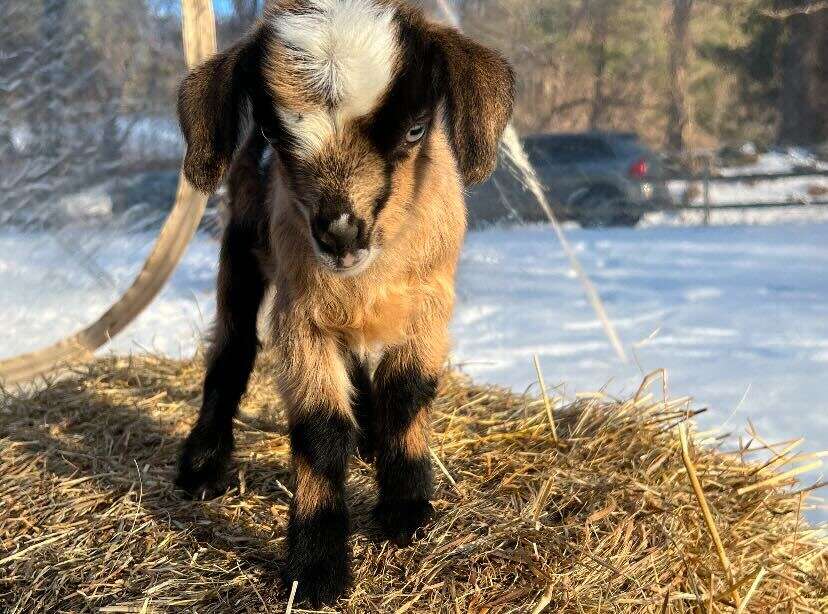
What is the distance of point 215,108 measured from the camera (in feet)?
6.72

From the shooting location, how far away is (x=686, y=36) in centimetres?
881

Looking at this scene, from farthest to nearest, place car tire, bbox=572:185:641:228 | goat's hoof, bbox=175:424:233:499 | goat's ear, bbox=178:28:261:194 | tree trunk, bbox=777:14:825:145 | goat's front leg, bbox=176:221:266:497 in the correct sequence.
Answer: tree trunk, bbox=777:14:825:145, car tire, bbox=572:185:641:228, goat's front leg, bbox=176:221:266:497, goat's hoof, bbox=175:424:233:499, goat's ear, bbox=178:28:261:194

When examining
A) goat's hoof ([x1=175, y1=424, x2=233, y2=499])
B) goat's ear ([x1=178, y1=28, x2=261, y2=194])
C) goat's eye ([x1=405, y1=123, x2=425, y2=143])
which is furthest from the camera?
goat's hoof ([x1=175, y1=424, x2=233, y2=499])

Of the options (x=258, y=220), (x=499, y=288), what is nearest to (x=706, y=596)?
(x=258, y=220)

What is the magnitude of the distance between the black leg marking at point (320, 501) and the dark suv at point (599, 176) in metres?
4.48

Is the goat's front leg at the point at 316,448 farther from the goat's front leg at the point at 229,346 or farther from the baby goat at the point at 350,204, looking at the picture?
the goat's front leg at the point at 229,346

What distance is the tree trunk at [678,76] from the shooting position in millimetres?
8656

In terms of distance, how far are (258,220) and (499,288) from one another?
4.74 meters

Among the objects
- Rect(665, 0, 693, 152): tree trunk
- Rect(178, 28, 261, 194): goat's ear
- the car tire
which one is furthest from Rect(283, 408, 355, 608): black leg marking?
Rect(665, 0, 693, 152): tree trunk

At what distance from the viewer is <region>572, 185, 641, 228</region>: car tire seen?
315 inches

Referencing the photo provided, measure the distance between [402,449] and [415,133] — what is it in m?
0.88

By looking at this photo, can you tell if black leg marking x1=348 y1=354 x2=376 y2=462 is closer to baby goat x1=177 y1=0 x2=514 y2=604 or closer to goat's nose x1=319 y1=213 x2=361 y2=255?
baby goat x1=177 y1=0 x2=514 y2=604

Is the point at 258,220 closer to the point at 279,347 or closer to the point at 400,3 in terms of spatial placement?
the point at 279,347

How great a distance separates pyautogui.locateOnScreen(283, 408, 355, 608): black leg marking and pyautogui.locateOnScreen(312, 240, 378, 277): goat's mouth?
1.43 ft
